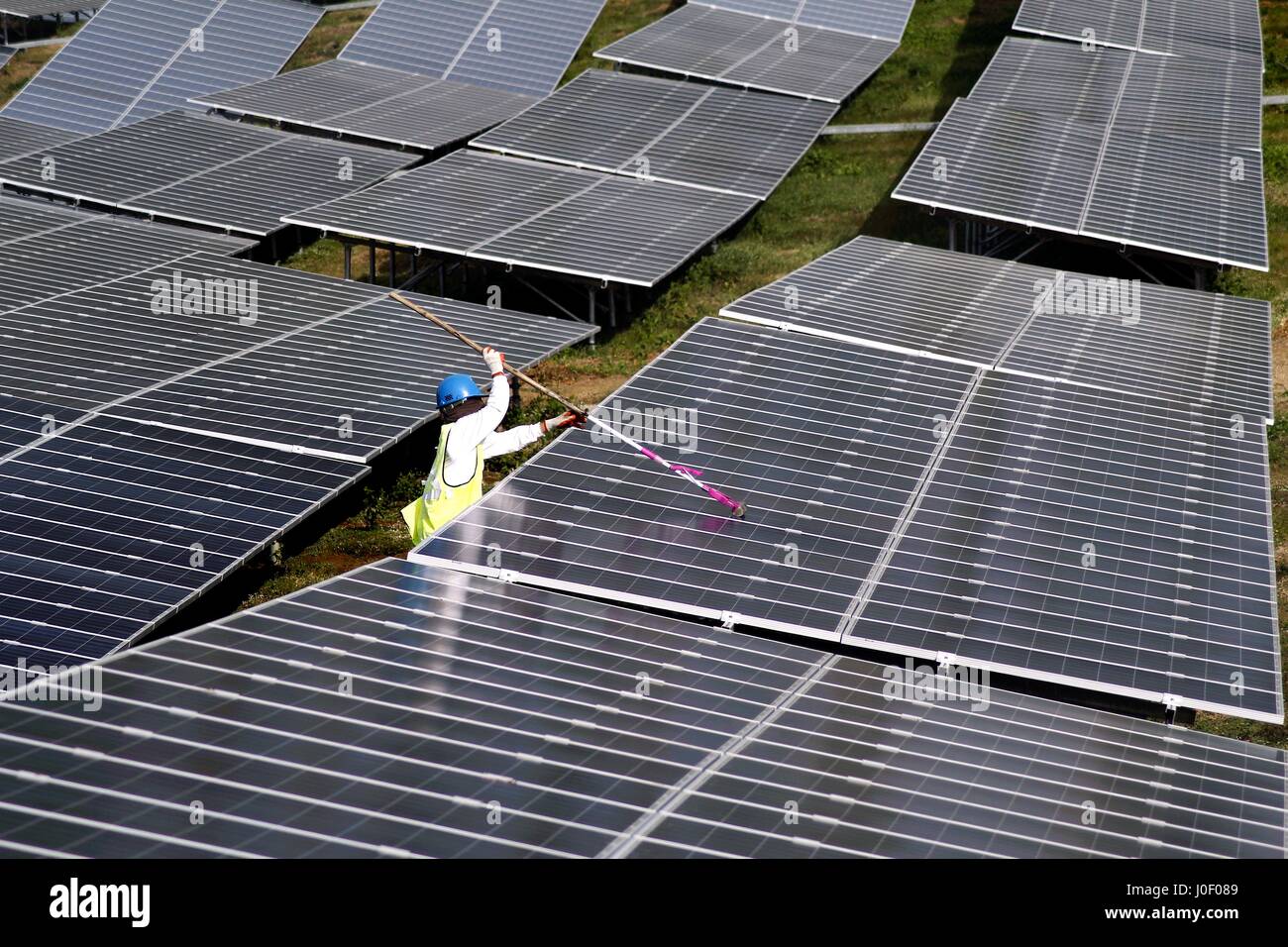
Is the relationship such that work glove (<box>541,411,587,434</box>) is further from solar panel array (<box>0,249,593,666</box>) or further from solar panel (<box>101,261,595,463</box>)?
solar panel (<box>101,261,595,463</box>)

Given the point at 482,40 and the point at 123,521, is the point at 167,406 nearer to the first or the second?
the point at 123,521

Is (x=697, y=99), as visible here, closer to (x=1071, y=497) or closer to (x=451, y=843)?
(x=1071, y=497)

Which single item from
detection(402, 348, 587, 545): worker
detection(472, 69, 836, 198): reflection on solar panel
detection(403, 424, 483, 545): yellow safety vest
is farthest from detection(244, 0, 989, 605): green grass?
detection(402, 348, 587, 545): worker

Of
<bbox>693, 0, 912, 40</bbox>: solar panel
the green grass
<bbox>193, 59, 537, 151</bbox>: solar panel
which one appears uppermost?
<bbox>693, 0, 912, 40</bbox>: solar panel

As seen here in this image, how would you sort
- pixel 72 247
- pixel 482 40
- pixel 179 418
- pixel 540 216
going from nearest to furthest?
pixel 179 418, pixel 72 247, pixel 540 216, pixel 482 40

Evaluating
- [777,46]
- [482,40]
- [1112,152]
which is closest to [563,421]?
[1112,152]

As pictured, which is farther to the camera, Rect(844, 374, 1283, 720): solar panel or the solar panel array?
the solar panel array
